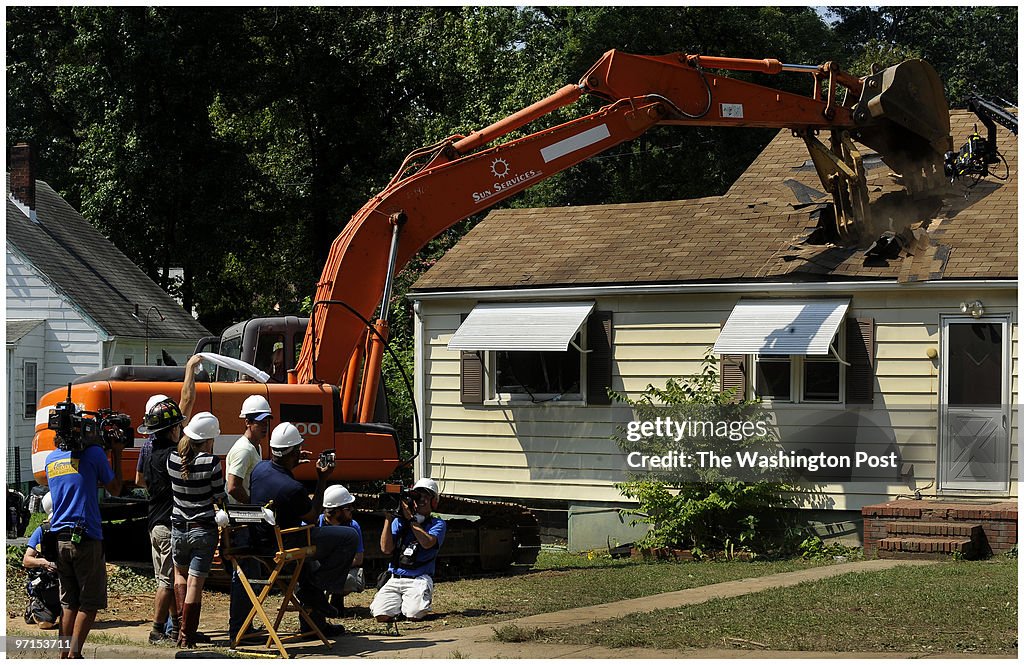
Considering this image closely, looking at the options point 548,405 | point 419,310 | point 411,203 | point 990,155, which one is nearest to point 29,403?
point 419,310

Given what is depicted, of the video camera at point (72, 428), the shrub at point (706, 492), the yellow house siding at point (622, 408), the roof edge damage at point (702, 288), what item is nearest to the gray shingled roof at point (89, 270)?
the yellow house siding at point (622, 408)

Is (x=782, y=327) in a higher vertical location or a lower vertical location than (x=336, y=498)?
higher

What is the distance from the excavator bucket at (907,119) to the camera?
15133 millimetres

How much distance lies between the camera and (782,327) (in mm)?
15734

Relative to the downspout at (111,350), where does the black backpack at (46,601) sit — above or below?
below

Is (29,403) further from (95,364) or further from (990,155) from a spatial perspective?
(990,155)

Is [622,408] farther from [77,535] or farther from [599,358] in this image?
[77,535]

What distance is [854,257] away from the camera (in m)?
16.2

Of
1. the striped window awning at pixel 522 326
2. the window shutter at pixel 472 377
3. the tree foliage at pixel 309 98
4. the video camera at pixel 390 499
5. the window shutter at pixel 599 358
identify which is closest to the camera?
the video camera at pixel 390 499

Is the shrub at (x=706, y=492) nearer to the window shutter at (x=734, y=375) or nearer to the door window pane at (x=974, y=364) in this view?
the window shutter at (x=734, y=375)

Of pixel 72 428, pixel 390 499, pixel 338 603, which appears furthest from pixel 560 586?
pixel 72 428

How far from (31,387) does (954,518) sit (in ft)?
56.3

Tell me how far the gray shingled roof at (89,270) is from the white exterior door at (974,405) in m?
15.9

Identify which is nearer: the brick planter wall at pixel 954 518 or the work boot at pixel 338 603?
the work boot at pixel 338 603
